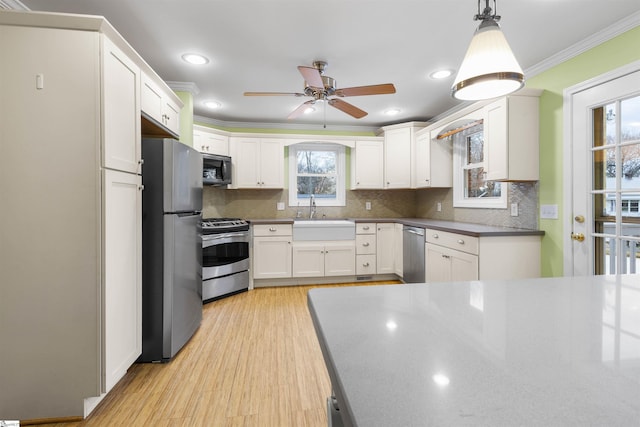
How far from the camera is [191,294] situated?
251cm

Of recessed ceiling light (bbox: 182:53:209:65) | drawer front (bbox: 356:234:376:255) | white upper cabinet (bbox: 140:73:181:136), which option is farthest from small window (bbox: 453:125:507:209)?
white upper cabinet (bbox: 140:73:181:136)

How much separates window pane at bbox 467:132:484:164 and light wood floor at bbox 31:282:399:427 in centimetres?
272

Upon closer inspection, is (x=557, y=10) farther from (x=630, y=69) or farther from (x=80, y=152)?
(x=80, y=152)

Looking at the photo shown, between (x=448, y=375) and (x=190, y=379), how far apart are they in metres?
2.01

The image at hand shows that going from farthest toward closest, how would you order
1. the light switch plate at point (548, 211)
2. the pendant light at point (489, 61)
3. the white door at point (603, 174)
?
the light switch plate at point (548, 211) < the white door at point (603, 174) < the pendant light at point (489, 61)

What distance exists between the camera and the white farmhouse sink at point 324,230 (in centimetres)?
410

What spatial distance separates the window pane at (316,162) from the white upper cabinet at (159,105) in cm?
220

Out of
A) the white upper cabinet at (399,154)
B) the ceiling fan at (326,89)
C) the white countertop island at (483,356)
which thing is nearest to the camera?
the white countertop island at (483,356)


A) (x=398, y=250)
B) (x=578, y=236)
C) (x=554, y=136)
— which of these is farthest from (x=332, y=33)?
(x=398, y=250)

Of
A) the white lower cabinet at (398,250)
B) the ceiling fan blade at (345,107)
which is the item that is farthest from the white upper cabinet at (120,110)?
the white lower cabinet at (398,250)

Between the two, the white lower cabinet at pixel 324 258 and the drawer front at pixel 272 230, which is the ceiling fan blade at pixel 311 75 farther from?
the white lower cabinet at pixel 324 258

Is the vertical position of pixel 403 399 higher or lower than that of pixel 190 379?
higher

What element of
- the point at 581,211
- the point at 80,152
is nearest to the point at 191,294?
the point at 80,152

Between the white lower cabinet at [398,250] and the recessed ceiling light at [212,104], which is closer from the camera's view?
the recessed ceiling light at [212,104]
